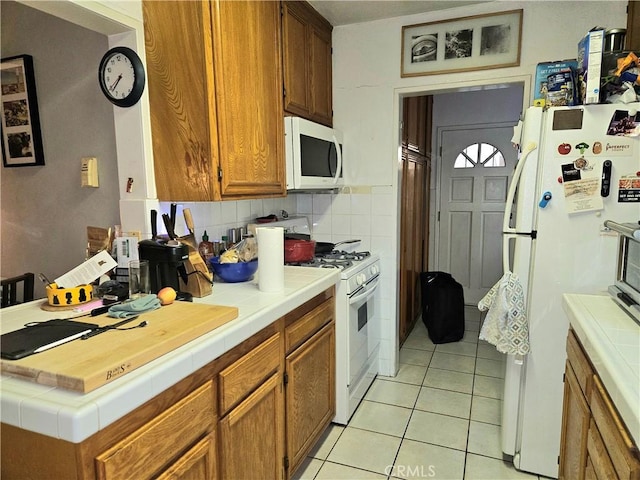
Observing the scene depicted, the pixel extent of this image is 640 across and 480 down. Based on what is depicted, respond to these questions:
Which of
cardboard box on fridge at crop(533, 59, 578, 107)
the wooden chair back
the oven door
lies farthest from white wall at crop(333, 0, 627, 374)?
the wooden chair back

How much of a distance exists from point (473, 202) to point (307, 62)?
8.88 feet

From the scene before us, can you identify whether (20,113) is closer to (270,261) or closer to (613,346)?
(270,261)

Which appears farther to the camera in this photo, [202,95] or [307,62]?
[307,62]

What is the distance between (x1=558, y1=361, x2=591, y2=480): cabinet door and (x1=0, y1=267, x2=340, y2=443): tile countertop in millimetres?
1077

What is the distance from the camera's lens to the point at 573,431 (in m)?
1.46

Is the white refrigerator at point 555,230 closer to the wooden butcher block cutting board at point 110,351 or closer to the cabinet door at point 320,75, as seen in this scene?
the cabinet door at point 320,75

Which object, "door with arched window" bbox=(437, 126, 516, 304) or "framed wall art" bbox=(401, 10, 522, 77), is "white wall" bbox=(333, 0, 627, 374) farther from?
"door with arched window" bbox=(437, 126, 516, 304)

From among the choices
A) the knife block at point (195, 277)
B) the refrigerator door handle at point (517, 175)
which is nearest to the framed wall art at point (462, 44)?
the refrigerator door handle at point (517, 175)

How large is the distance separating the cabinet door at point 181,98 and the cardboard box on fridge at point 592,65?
1570 mm

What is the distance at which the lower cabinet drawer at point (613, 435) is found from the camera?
896 millimetres

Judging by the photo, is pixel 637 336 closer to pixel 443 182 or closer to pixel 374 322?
pixel 374 322

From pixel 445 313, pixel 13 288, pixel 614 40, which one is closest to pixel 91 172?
pixel 13 288

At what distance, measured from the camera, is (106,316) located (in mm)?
1319

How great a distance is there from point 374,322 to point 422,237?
150 centimetres
